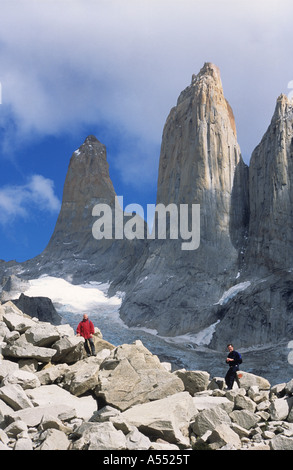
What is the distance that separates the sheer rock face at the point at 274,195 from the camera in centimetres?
5523

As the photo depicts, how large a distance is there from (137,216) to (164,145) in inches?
863

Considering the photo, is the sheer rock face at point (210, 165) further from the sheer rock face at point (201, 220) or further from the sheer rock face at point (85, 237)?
the sheer rock face at point (85, 237)

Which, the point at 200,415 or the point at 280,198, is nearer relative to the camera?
the point at 200,415

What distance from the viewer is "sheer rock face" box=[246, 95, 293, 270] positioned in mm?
55231

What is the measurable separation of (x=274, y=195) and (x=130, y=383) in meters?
49.1

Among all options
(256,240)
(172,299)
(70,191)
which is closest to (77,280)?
(70,191)

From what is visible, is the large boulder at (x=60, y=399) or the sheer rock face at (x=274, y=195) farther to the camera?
the sheer rock face at (x=274, y=195)

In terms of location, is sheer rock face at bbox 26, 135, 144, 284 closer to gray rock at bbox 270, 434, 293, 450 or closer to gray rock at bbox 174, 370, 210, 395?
gray rock at bbox 174, 370, 210, 395

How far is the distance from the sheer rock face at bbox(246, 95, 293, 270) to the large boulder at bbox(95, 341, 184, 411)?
4342cm

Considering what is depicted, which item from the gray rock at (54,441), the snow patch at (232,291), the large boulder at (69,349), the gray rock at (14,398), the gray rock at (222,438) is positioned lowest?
the gray rock at (222,438)

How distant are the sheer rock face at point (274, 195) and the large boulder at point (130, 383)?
43.4m

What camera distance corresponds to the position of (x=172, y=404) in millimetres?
10164

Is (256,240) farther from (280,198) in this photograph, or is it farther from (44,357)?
(44,357)

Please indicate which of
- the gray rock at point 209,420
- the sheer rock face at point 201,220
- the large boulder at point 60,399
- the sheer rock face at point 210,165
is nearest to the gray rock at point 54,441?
the large boulder at point 60,399
